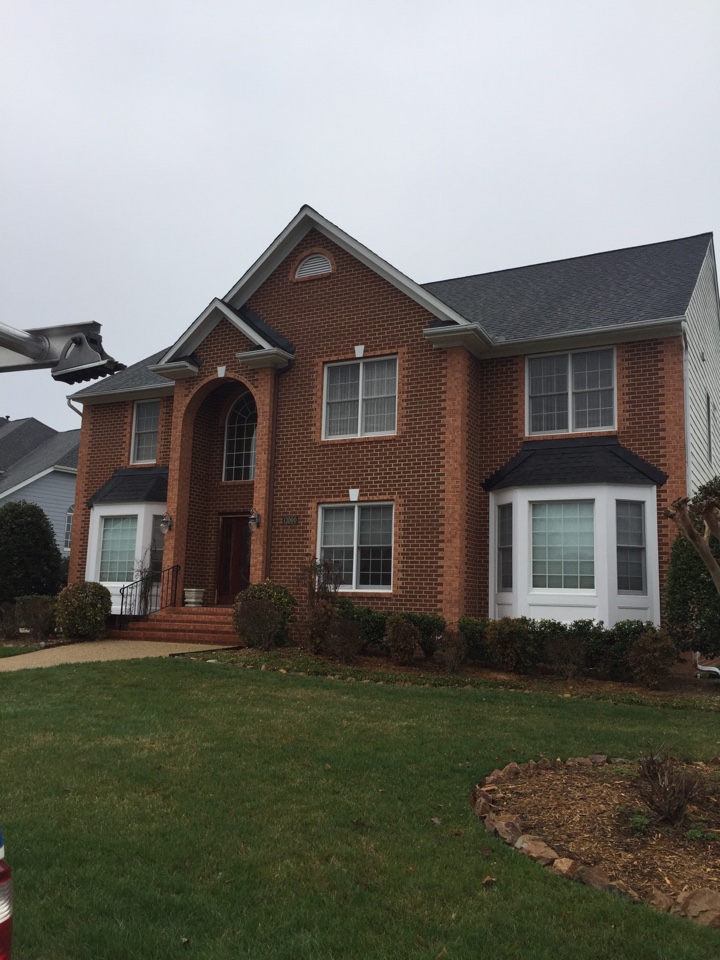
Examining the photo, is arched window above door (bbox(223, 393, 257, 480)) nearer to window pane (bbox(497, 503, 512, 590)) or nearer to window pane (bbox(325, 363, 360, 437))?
window pane (bbox(325, 363, 360, 437))

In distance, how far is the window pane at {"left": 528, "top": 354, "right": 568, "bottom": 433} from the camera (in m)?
16.9

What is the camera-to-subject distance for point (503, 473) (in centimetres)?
1681

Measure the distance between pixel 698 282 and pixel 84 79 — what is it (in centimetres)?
1504

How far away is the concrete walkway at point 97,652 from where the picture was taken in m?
14.1

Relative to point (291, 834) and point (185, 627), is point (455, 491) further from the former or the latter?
point (291, 834)

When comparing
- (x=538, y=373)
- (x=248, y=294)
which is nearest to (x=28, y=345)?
(x=538, y=373)

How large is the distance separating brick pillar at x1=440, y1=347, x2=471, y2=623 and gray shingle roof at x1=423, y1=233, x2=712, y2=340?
144cm

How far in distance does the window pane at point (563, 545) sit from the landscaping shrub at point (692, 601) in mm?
2234

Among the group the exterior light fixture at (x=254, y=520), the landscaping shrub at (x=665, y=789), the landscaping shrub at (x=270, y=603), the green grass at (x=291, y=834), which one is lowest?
the green grass at (x=291, y=834)

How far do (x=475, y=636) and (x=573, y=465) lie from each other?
156 inches

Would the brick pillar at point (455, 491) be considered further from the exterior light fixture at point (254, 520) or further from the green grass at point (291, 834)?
the green grass at point (291, 834)

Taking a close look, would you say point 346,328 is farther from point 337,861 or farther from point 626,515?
point 337,861

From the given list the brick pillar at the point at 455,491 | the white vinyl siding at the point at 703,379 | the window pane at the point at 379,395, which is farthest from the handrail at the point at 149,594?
the white vinyl siding at the point at 703,379

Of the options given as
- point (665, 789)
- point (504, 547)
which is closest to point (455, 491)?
point (504, 547)
